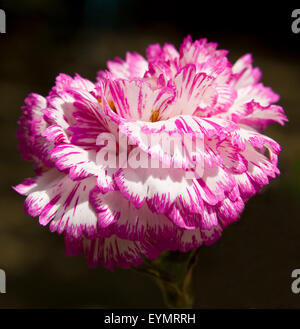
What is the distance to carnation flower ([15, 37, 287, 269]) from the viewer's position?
0.23 meters

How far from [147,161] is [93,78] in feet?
2.91

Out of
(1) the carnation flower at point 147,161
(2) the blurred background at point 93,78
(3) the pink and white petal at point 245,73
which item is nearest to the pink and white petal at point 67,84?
(1) the carnation flower at point 147,161

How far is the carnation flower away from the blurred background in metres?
0.17

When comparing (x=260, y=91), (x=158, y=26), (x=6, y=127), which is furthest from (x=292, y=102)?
(x=260, y=91)

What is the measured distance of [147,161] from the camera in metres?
0.23

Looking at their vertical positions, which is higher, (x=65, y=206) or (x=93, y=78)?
(x=93, y=78)

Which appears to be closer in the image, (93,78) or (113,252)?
(113,252)

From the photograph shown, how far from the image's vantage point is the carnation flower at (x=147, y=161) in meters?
0.23

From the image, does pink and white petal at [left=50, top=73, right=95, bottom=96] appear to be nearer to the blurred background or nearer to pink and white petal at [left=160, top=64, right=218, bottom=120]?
pink and white petal at [left=160, top=64, right=218, bottom=120]

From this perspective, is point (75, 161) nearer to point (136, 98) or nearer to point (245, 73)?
point (136, 98)

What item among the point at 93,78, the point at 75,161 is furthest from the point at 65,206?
the point at 93,78

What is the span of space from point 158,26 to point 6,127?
736 millimetres

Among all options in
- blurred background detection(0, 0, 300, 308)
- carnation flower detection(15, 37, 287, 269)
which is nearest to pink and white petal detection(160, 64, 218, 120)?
carnation flower detection(15, 37, 287, 269)
